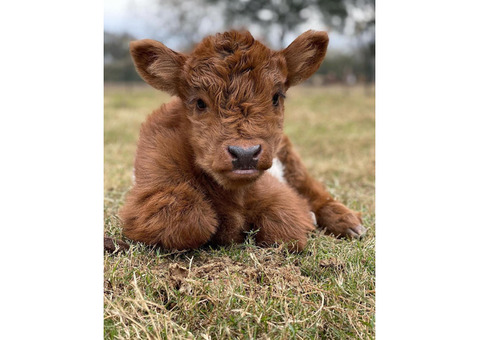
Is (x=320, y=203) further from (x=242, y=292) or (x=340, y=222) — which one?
(x=242, y=292)

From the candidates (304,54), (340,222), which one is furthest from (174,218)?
(340,222)

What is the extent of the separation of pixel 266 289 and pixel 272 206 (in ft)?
2.04

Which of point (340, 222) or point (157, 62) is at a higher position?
point (157, 62)

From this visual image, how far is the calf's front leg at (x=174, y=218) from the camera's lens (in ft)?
7.82

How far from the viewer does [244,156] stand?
86.0 inches

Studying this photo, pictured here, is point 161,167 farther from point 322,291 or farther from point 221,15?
point 221,15

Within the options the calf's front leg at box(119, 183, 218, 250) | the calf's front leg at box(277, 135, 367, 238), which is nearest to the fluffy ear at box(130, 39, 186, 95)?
the calf's front leg at box(119, 183, 218, 250)

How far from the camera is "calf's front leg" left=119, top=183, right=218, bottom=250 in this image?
238cm

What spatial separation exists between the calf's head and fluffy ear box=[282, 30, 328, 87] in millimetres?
18

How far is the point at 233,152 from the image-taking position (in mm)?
2207

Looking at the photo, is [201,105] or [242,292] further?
[201,105]

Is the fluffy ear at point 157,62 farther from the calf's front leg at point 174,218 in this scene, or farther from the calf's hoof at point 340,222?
the calf's hoof at point 340,222

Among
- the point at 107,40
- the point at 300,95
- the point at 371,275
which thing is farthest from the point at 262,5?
the point at 300,95

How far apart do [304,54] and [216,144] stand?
0.78 meters
